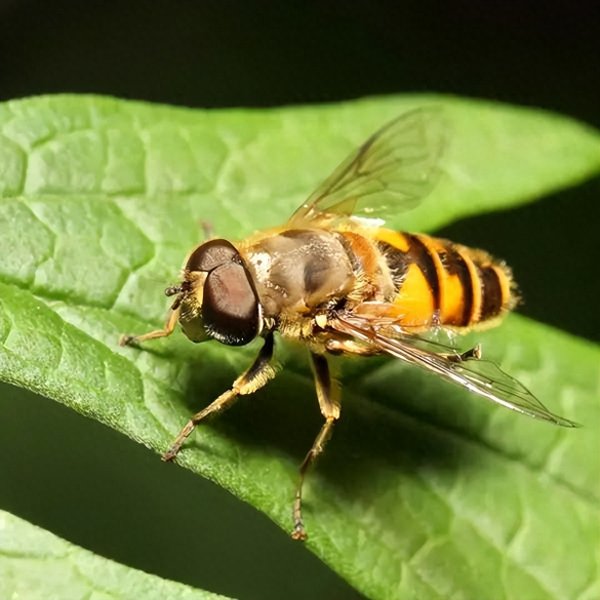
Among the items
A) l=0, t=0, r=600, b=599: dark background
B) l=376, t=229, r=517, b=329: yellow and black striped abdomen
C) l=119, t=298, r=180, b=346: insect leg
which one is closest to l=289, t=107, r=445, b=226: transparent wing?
l=376, t=229, r=517, b=329: yellow and black striped abdomen

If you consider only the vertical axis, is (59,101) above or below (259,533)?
above

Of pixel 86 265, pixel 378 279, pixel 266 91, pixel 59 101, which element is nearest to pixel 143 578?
pixel 86 265

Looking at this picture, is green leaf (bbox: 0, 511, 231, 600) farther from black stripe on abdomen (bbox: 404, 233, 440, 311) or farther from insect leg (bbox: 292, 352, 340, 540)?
black stripe on abdomen (bbox: 404, 233, 440, 311)

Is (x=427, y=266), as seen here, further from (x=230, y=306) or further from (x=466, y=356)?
(x=230, y=306)

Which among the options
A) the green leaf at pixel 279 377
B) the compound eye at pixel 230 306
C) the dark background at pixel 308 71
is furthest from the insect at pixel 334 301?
the dark background at pixel 308 71

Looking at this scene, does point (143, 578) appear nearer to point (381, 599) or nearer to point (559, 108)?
point (381, 599)

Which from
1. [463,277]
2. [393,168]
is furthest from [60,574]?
[393,168]
